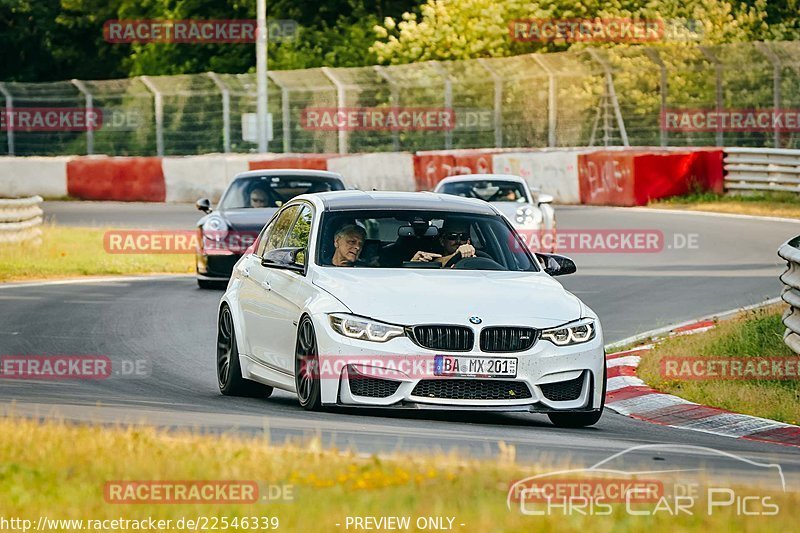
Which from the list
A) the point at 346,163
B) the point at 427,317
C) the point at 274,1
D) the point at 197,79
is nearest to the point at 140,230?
the point at 346,163

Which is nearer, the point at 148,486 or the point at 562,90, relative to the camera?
the point at 148,486

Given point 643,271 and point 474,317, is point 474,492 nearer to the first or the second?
point 474,317

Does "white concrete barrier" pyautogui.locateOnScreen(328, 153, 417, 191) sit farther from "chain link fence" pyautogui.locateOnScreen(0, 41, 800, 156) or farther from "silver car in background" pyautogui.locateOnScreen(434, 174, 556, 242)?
"silver car in background" pyautogui.locateOnScreen(434, 174, 556, 242)

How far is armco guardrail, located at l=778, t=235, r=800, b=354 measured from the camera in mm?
12250

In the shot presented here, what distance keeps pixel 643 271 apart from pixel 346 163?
16670 millimetres

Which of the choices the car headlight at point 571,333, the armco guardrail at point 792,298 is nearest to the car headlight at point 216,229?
the armco guardrail at point 792,298

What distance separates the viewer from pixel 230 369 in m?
11.8

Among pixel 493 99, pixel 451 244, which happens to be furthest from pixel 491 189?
pixel 493 99

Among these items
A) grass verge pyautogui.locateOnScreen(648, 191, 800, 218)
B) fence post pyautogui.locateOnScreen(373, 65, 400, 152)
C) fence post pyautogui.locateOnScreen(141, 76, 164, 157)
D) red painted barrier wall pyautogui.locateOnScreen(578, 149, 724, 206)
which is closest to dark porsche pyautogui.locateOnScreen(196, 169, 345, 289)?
grass verge pyautogui.locateOnScreen(648, 191, 800, 218)

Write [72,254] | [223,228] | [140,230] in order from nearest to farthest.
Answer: [223,228] → [72,254] → [140,230]

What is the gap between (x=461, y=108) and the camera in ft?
137

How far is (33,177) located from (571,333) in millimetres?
33958

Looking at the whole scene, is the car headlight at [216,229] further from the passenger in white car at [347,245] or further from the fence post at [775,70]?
the fence post at [775,70]

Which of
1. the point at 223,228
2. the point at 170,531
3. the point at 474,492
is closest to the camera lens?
the point at 170,531
